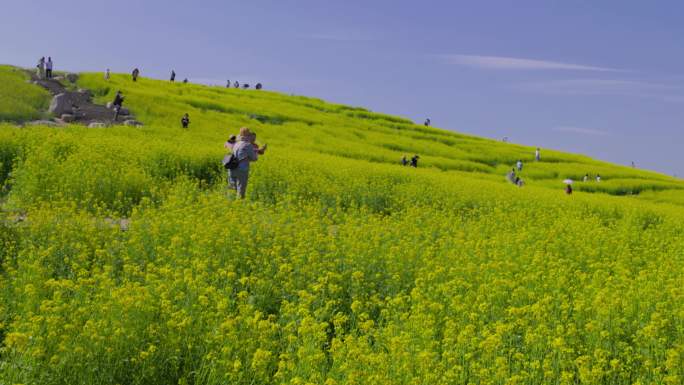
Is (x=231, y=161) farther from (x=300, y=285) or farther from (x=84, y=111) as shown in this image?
(x=84, y=111)

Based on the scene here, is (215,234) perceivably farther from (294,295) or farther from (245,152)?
(245,152)

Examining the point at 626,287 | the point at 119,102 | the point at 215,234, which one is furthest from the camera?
the point at 119,102

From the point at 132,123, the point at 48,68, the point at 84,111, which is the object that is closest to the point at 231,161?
the point at 132,123

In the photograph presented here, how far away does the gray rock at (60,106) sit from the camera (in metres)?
36.1

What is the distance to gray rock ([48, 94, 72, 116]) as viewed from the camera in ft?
119

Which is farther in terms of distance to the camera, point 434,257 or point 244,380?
point 434,257

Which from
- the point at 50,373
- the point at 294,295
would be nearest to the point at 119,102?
the point at 294,295

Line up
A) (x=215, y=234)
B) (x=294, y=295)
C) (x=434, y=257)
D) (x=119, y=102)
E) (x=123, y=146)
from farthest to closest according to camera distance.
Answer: (x=119, y=102), (x=123, y=146), (x=434, y=257), (x=215, y=234), (x=294, y=295)

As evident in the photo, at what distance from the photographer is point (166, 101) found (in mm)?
47844

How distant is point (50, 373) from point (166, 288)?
86.1 inches

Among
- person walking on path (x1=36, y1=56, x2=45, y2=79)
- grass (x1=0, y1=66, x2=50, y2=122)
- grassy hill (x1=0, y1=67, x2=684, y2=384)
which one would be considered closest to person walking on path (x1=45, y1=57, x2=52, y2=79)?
person walking on path (x1=36, y1=56, x2=45, y2=79)

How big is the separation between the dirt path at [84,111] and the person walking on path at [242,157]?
18694 millimetres

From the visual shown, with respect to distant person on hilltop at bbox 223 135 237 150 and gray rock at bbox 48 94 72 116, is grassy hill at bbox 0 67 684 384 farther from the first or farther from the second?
gray rock at bbox 48 94 72 116

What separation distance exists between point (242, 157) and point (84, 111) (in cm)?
2460
